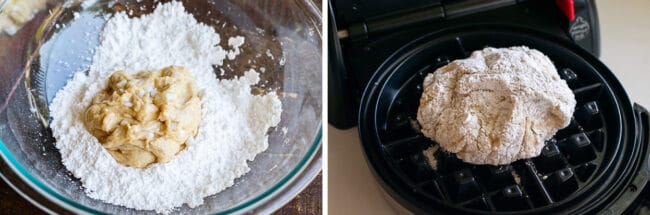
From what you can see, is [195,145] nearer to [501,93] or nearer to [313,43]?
[313,43]

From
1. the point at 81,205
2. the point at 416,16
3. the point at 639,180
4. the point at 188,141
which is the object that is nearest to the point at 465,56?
the point at 416,16

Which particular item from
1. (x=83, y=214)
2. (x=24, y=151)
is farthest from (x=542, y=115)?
(x=24, y=151)

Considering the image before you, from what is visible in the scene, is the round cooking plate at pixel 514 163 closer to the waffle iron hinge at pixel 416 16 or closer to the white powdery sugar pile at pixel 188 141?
the waffle iron hinge at pixel 416 16

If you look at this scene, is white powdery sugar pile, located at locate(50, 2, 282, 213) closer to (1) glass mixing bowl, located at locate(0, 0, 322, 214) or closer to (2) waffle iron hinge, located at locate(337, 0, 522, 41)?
(1) glass mixing bowl, located at locate(0, 0, 322, 214)

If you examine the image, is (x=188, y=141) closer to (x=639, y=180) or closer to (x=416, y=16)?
(x=416, y=16)

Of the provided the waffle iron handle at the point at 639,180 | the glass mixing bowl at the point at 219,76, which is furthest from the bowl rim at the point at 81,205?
the waffle iron handle at the point at 639,180

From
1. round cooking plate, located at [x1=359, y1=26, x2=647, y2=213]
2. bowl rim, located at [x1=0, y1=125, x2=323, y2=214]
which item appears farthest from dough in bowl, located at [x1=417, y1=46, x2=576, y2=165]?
bowl rim, located at [x1=0, y1=125, x2=323, y2=214]
